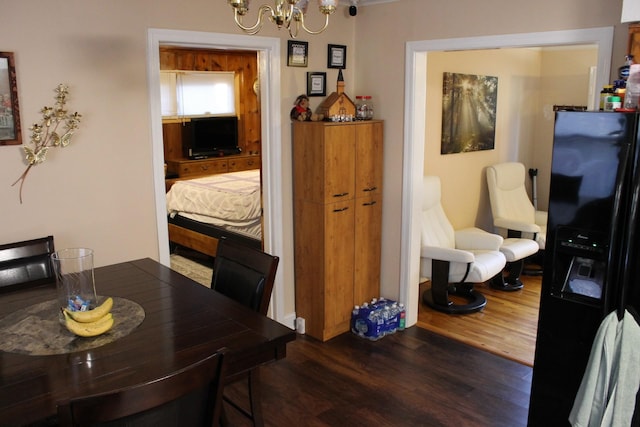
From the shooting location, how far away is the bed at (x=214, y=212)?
5.17 m

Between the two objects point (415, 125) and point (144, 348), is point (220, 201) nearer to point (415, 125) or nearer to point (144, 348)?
point (415, 125)

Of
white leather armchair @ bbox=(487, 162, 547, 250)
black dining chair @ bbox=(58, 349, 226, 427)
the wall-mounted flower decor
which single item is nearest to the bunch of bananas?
black dining chair @ bbox=(58, 349, 226, 427)

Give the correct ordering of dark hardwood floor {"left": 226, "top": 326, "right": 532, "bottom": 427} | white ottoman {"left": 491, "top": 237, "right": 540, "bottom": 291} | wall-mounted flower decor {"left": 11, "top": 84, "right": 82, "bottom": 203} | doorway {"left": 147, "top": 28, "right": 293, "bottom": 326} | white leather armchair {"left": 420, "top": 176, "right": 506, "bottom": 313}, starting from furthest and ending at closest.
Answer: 1. white ottoman {"left": 491, "top": 237, "right": 540, "bottom": 291}
2. white leather armchair {"left": 420, "top": 176, "right": 506, "bottom": 313}
3. doorway {"left": 147, "top": 28, "right": 293, "bottom": 326}
4. dark hardwood floor {"left": 226, "top": 326, "right": 532, "bottom": 427}
5. wall-mounted flower decor {"left": 11, "top": 84, "right": 82, "bottom": 203}

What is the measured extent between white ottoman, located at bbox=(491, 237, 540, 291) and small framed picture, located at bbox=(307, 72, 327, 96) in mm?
2117

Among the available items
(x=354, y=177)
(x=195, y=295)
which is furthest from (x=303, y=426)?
(x=354, y=177)

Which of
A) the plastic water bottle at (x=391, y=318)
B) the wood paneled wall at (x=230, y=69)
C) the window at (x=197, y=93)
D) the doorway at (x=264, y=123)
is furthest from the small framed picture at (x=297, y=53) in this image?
the window at (x=197, y=93)

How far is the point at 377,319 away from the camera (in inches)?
159

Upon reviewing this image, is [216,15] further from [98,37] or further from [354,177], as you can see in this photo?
[354,177]

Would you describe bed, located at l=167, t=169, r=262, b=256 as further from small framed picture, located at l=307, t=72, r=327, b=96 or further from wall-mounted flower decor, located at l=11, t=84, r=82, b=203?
wall-mounted flower decor, located at l=11, t=84, r=82, b=203

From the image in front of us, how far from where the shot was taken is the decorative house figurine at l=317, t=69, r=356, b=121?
3.92 meters

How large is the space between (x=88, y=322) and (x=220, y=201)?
11.2 ft

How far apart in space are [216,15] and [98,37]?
29.6 inches

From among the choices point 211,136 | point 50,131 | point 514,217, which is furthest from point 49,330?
point 211,136

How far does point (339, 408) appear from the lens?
3.17 m
